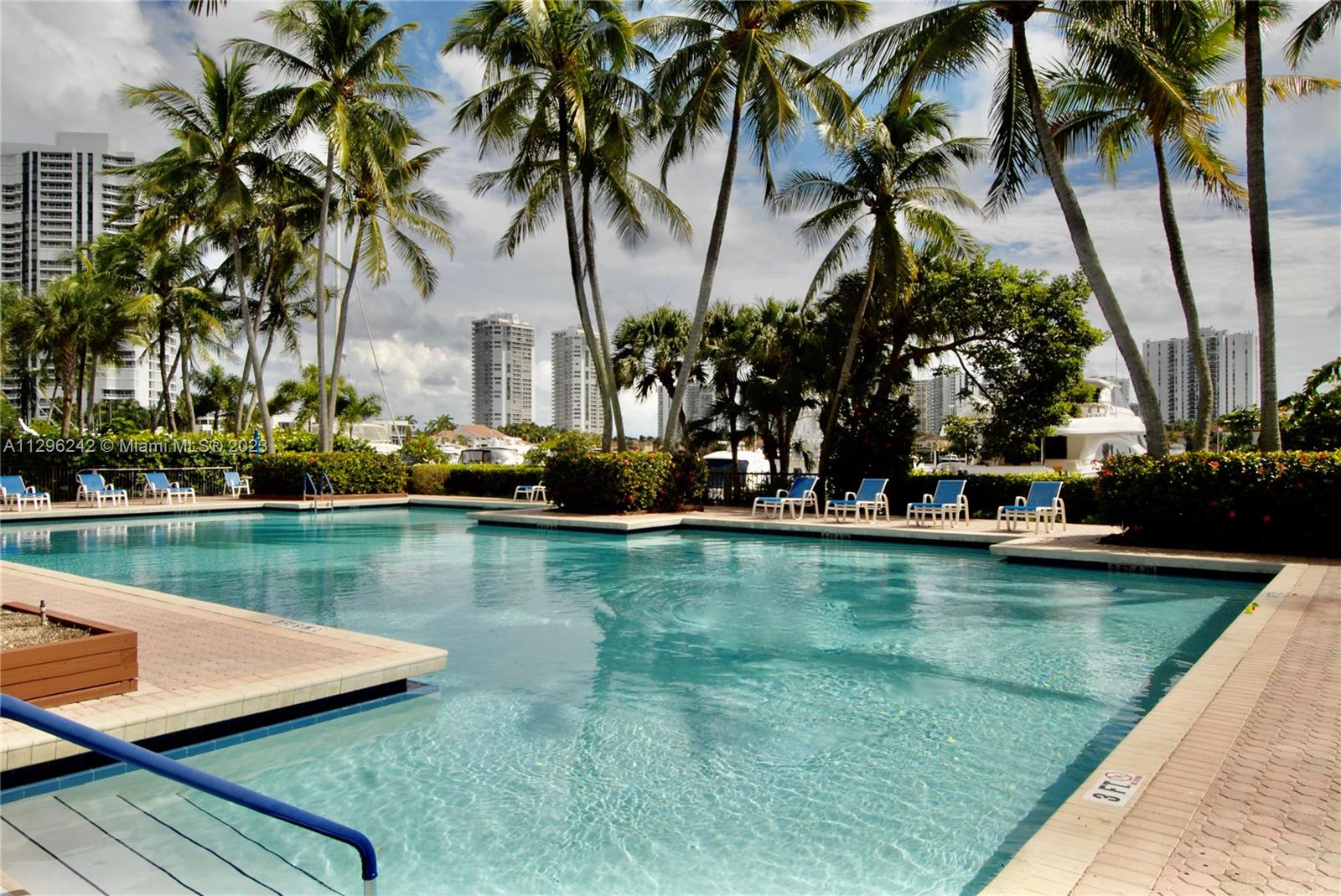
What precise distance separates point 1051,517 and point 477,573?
10492mm

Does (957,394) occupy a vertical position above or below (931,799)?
above

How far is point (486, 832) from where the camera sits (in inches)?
167

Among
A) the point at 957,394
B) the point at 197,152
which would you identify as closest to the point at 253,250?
the point at 197,152

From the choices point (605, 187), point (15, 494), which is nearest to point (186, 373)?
point (15, 494)

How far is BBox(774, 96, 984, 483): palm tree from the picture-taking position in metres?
20.5

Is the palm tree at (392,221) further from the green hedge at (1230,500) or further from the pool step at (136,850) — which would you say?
the pool step at (136,850)

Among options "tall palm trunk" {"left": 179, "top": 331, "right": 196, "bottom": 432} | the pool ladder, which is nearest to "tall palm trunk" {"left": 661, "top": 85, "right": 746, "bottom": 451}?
the pool ladder

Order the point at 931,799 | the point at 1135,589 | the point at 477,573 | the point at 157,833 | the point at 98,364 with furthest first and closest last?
the point at 98,364, the point at 477,573, the point at 1135,589, the point at 931,799, the point at 157,833

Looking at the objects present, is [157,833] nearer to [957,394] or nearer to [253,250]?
[957,394]

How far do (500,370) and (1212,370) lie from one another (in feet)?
358

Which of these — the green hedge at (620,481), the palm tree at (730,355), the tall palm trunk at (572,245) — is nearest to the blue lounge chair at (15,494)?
the green hedge at (620,481)

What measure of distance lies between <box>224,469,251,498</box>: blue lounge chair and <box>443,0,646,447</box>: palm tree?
1264cm

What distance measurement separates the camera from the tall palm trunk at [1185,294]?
48.8 feet

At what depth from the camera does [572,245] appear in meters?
20.6
